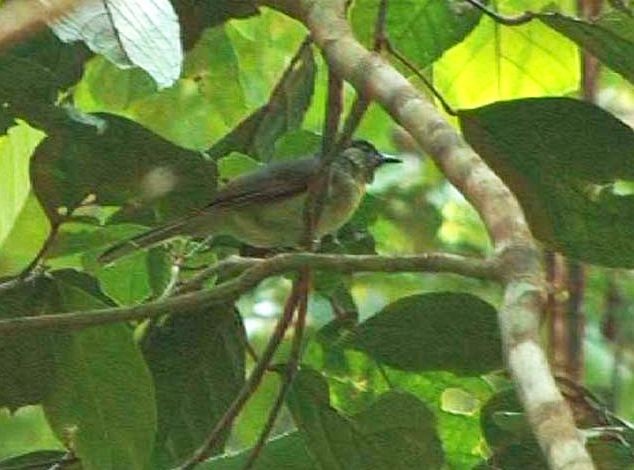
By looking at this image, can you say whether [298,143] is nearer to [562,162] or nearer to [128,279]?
[128,279]

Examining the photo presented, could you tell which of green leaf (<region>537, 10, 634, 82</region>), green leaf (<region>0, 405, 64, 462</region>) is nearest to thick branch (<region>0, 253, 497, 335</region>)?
green leaf (<region>537, 10, 634, 82</region>)

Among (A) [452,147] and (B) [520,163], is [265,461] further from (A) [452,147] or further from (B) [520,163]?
(A) [452,147]

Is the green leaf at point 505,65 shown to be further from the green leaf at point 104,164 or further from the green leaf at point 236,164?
the green leaf at point 104,164

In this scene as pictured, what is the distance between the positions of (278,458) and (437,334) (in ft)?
0.58

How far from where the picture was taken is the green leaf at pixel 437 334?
1437mm

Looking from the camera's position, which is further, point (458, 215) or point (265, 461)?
point (458, 215)

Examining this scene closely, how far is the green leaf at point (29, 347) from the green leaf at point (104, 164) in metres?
0.06

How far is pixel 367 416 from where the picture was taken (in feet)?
4.81

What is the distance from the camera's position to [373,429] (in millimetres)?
1464

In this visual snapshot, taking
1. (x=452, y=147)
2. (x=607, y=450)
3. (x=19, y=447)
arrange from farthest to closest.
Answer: (x=19, y=447), (x=607, y=450), (x=452, y=147)

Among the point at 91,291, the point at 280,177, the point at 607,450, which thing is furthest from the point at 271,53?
the point at 607,450

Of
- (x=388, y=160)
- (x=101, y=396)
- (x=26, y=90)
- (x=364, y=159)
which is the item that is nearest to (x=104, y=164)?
(x=26, y=90)

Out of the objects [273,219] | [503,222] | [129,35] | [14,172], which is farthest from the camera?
[273,219]

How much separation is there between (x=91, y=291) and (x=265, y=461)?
0.70 ft
